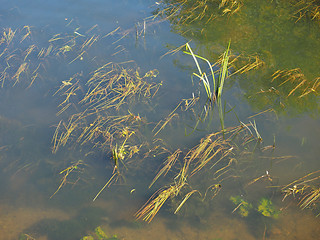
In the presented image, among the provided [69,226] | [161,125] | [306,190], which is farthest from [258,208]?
[69,226]

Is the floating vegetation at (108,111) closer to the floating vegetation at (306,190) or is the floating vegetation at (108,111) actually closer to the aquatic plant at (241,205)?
the aquatic plant at (241,205)

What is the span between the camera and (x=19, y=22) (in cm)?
426

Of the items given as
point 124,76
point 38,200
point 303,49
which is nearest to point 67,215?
point 38,200

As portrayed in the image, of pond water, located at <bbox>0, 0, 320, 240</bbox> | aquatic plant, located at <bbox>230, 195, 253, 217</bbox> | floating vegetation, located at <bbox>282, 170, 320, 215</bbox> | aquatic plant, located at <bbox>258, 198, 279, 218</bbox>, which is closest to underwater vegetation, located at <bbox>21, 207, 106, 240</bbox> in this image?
pond water, located at <bbox>0, 0, 320, 240</bbox>

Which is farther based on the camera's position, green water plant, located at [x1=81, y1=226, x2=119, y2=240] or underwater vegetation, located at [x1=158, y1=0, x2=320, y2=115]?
underwater vegetation, located at [x1=158, y1=0, x2=320, y2=115]

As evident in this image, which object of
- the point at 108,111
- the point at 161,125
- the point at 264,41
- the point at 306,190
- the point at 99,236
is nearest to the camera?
the point at 99,236

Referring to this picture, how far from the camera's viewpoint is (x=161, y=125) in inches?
112

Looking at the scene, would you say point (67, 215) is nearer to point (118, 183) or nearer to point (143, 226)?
point (118, 183)

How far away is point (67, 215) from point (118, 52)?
2.27 m

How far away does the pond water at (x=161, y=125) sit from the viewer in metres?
2.22

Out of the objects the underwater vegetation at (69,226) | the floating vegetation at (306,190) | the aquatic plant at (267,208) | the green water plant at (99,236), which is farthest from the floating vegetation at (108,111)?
the floating vegetation at (306,190)

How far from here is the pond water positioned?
87.4 inches

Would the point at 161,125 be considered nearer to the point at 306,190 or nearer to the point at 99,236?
the point at 99,236

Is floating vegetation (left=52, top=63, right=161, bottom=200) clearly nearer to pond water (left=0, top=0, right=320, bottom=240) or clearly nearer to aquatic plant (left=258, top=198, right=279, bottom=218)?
pond water (left=0, top=0, right=320, bottom=240)
